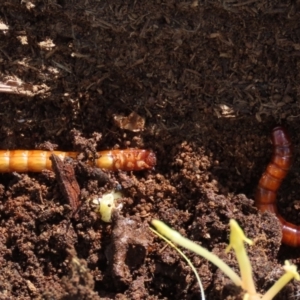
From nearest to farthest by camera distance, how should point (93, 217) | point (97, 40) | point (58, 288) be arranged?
1. point (58, 288)
2. point (93, 217)
3. point (97, 40)

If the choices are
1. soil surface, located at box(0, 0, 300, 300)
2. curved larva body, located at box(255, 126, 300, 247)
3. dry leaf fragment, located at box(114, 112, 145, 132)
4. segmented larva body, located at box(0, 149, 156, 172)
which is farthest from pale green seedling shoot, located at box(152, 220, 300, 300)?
dry leaf fragment, located at box(114, 112, 145, 132)

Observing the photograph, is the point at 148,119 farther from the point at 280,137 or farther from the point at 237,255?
the point at 237,255

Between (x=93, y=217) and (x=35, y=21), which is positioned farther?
(x=35, y=21)

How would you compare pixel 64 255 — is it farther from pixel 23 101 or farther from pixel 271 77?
pixel 271 77

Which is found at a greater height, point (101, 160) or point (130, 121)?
point (130, 121)

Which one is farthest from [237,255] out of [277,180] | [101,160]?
[101,160]

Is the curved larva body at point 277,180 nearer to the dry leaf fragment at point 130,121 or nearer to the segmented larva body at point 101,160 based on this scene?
the segmented larva body at point 101,160

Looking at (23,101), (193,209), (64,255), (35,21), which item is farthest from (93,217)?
(35,21)

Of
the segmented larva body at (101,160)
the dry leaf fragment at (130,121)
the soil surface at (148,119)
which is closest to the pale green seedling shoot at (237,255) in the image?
the soil surface at (148,119)
